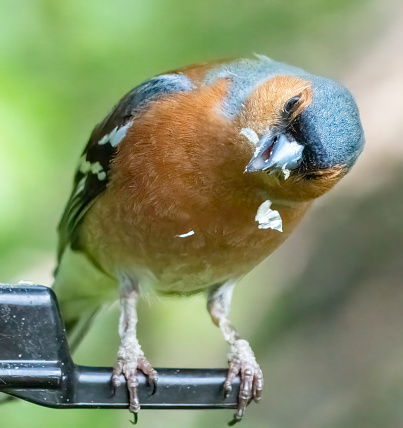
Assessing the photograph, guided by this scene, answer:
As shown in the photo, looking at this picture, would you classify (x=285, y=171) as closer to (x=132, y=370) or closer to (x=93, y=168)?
(x=132, y=370)

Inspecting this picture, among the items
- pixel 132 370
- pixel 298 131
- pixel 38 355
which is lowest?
pixel 132 370

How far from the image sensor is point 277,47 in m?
5.16

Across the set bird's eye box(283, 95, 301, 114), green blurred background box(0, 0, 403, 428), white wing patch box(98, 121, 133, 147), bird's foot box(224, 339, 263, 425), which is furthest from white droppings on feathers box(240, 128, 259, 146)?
green blurred background box(0, 0, 403, 428)

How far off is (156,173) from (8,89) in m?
0.73

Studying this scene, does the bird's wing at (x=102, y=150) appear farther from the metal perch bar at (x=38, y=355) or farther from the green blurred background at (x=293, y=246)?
the metal perch bar at (x=38, y=355)

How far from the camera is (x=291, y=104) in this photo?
2.62 meters

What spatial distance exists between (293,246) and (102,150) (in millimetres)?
2296

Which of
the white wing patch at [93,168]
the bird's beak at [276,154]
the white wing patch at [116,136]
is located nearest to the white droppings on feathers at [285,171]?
the bird's beak at [276,154]

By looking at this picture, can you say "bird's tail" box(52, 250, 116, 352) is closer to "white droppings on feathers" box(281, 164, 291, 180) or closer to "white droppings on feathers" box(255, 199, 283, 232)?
"white droppings on feathers" box(255, 199, 283, 232)

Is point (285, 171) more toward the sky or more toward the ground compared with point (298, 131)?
more toward the ground

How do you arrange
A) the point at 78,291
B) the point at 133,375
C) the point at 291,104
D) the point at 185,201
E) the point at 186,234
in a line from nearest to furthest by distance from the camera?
1. the point at 291,104
2. the point at 133,375
3. the point at 185,201
4. the point at 186,234
5. the point at 78,291

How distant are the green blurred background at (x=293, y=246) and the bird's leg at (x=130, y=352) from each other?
588 millimetres

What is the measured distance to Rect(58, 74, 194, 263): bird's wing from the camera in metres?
3.28

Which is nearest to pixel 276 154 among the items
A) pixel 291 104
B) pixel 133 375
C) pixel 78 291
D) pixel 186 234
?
pixel 291 104
